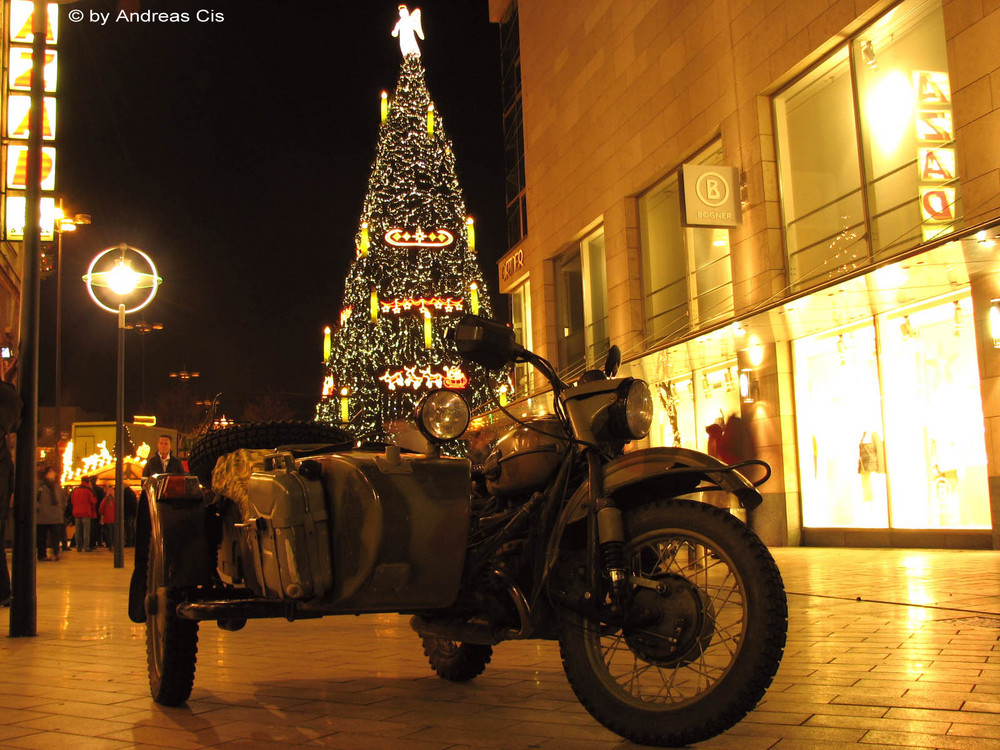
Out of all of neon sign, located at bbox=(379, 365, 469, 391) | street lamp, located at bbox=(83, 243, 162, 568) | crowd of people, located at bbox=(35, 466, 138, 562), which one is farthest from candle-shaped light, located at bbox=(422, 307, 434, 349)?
street lamp, located at bbox=(83, 243, 162, 568)

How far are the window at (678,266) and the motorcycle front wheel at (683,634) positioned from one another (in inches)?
595

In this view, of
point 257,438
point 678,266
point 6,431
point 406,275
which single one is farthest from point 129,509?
point 406,275

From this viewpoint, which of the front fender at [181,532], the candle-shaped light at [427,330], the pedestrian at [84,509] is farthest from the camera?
the candle-shaped light at [427,330]

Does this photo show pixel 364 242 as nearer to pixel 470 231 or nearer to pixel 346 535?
pixel 470 231

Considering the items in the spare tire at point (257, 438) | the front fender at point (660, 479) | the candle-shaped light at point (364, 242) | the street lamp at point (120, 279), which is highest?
the candle-shaped light at point (364, 242)

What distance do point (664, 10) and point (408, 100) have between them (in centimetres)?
2206

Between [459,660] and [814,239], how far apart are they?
1326 cm

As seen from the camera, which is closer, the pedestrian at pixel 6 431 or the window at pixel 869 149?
the pedestrian at pixel 6 431

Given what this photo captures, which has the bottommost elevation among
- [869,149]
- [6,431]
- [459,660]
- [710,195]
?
[459,660]

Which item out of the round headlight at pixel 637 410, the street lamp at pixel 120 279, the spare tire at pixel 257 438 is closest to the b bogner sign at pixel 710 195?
the street lamp at pixel 120 279

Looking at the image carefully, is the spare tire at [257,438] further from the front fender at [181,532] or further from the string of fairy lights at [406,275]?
the string of fairy lights at [406,275]

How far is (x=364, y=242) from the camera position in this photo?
42.3 meters

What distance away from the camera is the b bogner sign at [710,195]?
56.4 ft

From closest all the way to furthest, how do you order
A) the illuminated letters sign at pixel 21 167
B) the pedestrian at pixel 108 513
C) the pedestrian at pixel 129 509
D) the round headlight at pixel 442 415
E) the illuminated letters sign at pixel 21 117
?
the round headlight at pixel 442 415, the illuminated letters sign at pixel 21 117, the illuminated letters sign at pixel 21 167, the pedestrian at pixel 129 509, the pedestrian at pixel 108 513
